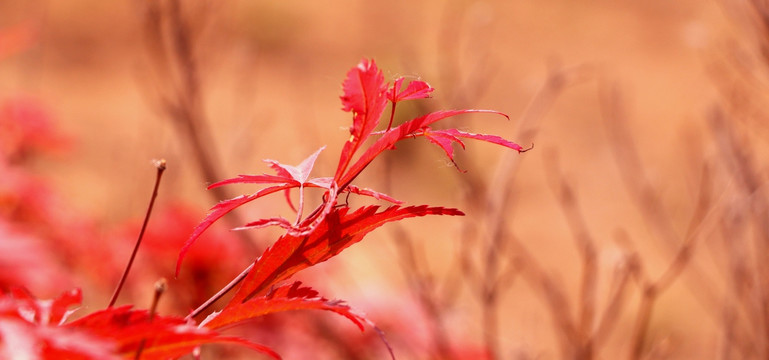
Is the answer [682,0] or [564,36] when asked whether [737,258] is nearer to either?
[564,36]

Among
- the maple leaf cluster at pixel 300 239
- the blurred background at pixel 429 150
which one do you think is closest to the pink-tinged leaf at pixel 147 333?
the maple leaf cluster at pixel 300 239

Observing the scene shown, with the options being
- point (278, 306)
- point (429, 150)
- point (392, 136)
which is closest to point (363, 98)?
point (392, 136)

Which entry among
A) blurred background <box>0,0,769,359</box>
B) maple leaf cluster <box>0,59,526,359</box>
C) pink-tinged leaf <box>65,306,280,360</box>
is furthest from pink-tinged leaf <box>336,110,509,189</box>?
blurred background <box>0,0,769,359</box>

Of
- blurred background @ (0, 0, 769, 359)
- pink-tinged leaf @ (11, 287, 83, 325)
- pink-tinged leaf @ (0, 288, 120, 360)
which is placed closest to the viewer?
pink-tinged leaf @ (0, 288, 120, 360)

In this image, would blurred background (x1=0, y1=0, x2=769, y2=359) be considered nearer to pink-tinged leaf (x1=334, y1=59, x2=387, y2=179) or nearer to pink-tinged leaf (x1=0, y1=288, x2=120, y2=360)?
pink-tinged leaf (x1=334, y1=59, x2=387, y2=179)

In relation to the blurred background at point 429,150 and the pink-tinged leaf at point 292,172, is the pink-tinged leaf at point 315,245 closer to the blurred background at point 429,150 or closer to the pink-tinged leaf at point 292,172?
the pink-tinged leaf at point 292,172

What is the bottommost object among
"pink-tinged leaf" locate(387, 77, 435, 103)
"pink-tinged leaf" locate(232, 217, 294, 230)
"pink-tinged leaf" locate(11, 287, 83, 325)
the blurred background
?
the blurred background

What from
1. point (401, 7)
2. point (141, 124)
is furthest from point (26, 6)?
point (401, 7)
